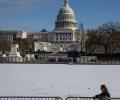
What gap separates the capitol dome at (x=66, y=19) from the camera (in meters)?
187

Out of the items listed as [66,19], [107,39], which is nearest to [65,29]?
[66,19]

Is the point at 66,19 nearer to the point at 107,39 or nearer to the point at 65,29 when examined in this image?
the point at 65,29

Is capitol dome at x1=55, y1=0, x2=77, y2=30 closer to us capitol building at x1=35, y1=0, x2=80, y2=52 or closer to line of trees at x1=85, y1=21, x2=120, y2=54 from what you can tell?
us capitol building at x1=35, y1=0, x2=80, y2=52

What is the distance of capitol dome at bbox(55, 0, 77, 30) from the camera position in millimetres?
187000

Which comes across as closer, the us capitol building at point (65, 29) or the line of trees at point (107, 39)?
the line of trees at point (107, 39)

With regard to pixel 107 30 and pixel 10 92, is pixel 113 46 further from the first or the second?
pixel 10 92

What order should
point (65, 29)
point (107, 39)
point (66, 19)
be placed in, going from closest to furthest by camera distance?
point (107, 39), point (66, 19), point (65, 29)

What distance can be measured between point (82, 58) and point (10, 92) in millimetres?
59429

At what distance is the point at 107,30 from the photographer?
10494cm

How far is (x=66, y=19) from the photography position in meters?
187

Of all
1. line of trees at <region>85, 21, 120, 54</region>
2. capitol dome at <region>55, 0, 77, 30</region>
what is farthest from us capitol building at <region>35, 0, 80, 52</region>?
line of trees at <region>85, 21, 120, 54</region>

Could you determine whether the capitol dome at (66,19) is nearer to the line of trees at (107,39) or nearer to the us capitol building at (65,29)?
the us capitol building at (65,29)

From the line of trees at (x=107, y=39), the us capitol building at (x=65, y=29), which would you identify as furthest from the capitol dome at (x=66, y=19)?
the line of trees at (x=107, y=39)

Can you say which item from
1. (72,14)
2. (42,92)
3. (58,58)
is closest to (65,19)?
(72,14)
